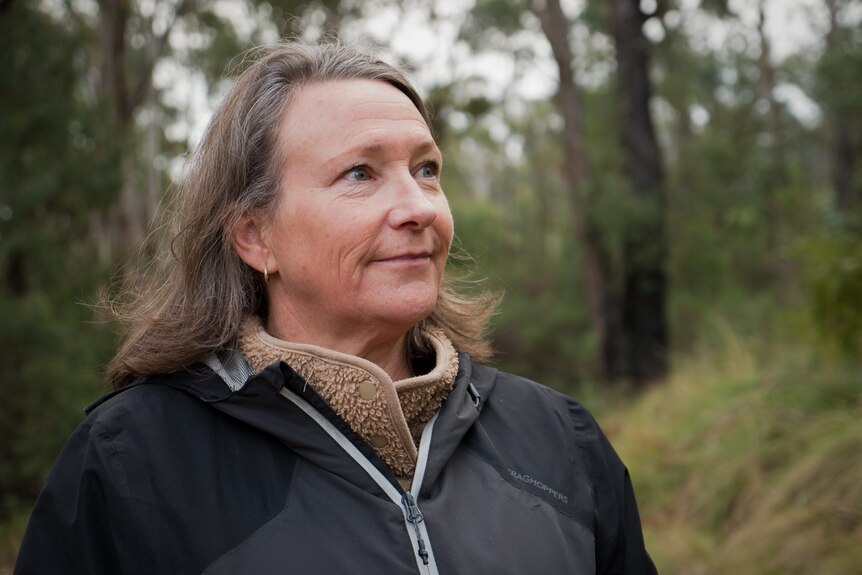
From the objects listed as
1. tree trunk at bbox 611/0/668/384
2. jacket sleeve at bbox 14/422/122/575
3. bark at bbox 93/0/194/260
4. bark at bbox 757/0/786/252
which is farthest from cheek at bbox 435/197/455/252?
bark at bbox 757/0/786/252

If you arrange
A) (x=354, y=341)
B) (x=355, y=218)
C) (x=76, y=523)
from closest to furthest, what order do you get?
(x=76, y=523) < (x=355, y=218) < (x=354, y=341)

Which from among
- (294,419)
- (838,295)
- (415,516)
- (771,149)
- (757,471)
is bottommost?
(757,471)

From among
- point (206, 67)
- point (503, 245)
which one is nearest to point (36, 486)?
point (206, 67)

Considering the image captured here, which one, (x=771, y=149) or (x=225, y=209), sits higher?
(x=225, y=209)

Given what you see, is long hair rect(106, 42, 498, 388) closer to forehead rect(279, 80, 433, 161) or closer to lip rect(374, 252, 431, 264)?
forehead rect(279, 80, 433, 161)

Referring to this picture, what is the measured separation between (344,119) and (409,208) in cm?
25

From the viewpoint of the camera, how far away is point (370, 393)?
1743 mm

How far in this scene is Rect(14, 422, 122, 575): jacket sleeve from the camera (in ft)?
5.16

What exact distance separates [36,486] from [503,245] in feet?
57.8

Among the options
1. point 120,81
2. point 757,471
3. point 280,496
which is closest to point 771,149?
point 120,81

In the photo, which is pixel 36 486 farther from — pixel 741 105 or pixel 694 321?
pixel 741 105

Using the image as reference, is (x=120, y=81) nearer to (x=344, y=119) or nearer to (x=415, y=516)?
(x=344, y=119)

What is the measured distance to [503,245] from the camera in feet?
81.4

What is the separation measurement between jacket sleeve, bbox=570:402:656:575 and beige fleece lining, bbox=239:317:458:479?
0.42m
